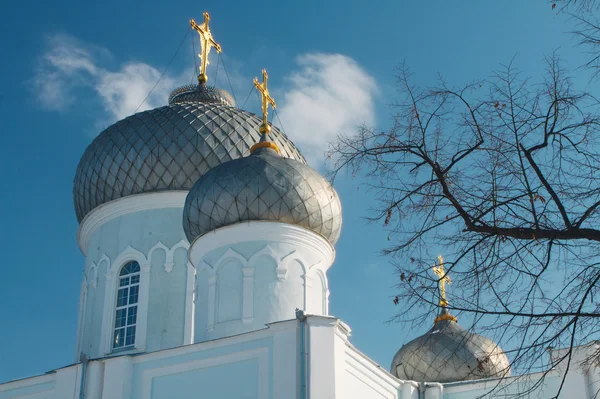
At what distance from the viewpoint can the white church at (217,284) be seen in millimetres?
10648

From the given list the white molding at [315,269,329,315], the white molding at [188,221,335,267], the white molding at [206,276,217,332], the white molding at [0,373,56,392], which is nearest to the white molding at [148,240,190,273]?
the white molding at [188,221,335,267]

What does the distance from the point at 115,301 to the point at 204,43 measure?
19.7 feet

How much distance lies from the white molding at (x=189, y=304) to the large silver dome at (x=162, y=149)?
153cm

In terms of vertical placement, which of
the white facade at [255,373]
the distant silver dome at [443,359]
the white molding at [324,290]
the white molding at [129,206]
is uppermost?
the white molding at [129,206]

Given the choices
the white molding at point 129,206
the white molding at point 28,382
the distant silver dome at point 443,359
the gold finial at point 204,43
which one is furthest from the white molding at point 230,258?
the gold finial at point 204,43

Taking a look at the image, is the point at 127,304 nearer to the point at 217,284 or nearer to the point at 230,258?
the point at 217,284

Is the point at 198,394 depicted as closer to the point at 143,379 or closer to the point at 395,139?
the point at 143,379

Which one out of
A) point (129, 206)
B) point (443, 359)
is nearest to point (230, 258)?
point (129, 206)

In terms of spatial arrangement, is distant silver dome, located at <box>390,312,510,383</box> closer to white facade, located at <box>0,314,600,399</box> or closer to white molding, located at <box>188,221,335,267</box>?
white facade, located at <box>0,314,600,399</box>

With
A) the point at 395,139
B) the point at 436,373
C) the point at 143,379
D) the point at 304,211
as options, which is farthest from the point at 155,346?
the point at 395,139

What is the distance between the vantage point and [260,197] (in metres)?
12.4

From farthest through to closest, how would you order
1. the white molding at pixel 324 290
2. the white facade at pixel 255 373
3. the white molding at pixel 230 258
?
the white molding at pixel 324 290 < the white molding at pixel 230 258 < the white facade at pixel 255 373

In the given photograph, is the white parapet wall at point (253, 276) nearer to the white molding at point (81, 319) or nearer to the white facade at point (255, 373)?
the white facade at point (255, 373)

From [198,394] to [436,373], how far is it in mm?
4920
